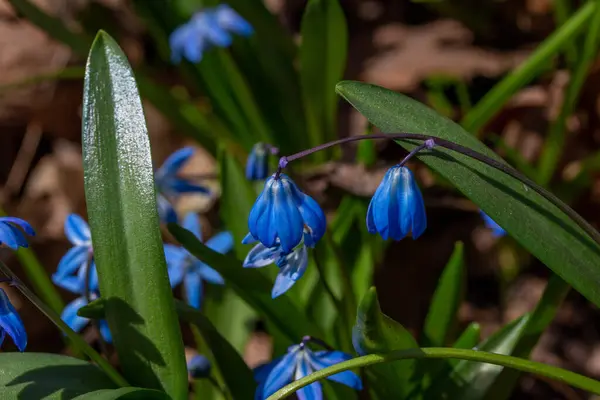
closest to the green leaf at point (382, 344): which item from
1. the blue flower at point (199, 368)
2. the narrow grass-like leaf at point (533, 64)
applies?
the blue flower at point (199, 368)

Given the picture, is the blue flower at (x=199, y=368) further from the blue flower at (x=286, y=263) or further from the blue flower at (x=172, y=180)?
the blue flower at (x=172, y=180)

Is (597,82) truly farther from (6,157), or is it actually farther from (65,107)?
(6,157)

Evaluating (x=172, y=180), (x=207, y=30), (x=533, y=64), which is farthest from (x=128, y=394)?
(x=533, y=64)

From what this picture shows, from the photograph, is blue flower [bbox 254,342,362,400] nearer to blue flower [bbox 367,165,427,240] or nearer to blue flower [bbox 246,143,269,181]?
blue flower [bbox 367,165,427,240]

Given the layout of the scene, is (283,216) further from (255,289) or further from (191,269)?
(191,269)

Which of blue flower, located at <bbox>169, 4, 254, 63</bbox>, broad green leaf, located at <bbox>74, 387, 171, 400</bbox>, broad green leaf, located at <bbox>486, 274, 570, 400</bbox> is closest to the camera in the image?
broad green leaf, located at <bbox>74, 387, 171, 400</bbox>

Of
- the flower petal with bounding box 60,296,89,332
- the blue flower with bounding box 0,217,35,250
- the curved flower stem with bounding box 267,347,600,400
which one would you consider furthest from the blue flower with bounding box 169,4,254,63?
the curved flower stem with bounding box 267,347,600,400
